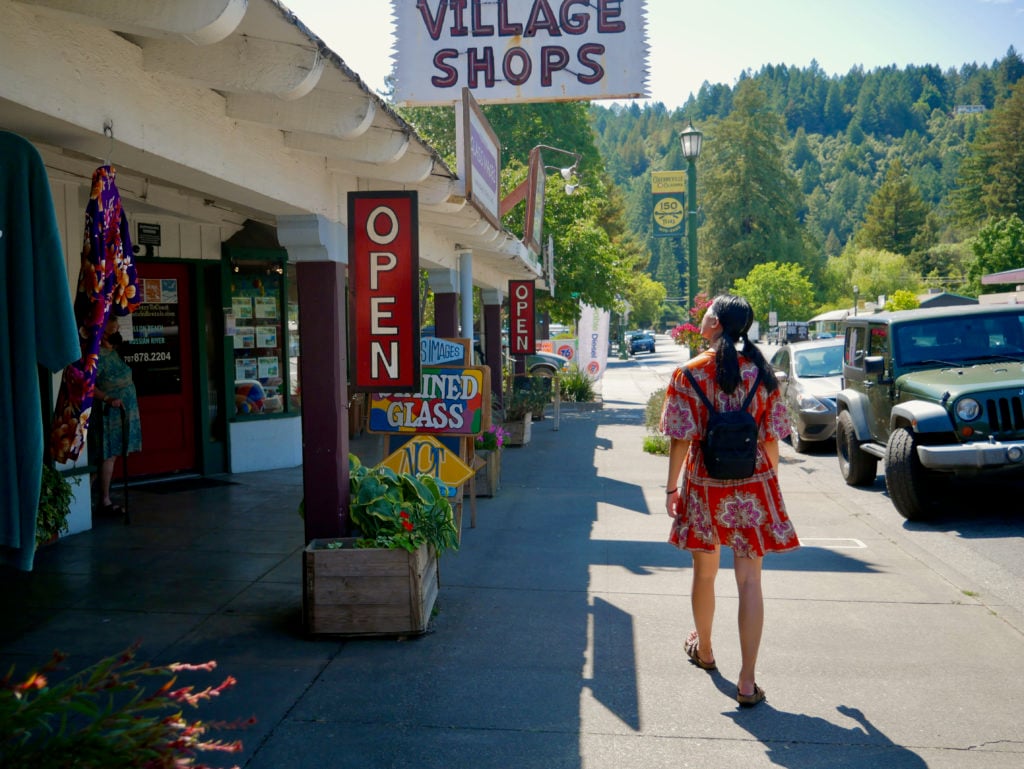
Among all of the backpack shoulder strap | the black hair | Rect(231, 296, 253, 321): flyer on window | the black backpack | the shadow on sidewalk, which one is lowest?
the shadow on sidewalk

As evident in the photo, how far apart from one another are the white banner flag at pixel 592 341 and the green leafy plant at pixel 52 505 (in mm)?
15719

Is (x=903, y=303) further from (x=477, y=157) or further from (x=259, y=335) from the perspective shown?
(x=477, y=157)

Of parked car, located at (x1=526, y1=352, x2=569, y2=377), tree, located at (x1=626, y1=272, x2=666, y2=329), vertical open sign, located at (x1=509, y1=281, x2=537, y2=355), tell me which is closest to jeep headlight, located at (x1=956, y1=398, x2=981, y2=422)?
vertical open sign, located at (x1=509, y1=281, x2=537, y2=355)

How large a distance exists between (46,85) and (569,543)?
5117 mm

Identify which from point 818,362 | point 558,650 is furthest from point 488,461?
point 818,362

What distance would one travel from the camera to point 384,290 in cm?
574

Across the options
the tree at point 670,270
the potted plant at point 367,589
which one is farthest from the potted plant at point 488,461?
the tree at point 670,270

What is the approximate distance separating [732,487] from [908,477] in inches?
173

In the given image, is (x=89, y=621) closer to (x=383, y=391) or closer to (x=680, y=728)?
(x=383, y=391)

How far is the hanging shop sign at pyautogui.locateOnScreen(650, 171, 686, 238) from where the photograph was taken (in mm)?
22016

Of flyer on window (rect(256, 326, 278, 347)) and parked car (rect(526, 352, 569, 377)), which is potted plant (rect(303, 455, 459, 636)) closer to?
flyer on window (rect(256, 326, 278, 347))

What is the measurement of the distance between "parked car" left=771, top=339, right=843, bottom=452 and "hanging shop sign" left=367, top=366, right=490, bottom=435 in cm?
562

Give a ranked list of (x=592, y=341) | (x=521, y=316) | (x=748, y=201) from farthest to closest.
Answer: (x=748, y=201)
(x=592, y=341)
(x=521, y=316)

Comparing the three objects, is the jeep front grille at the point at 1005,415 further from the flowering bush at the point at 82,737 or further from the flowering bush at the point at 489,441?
the flowering bush at the point at 82,737
